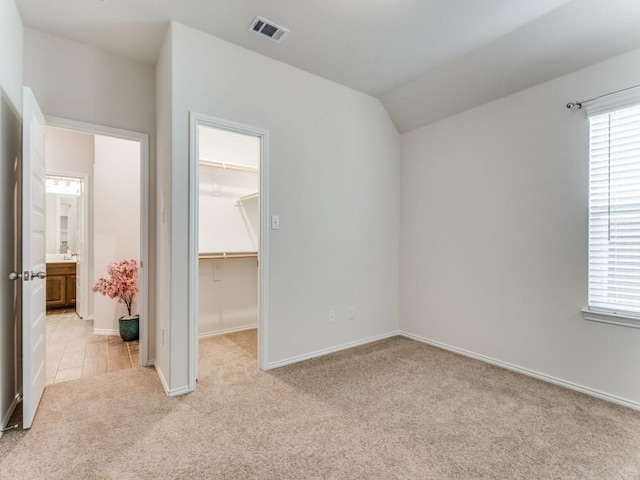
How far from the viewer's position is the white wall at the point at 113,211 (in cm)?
383

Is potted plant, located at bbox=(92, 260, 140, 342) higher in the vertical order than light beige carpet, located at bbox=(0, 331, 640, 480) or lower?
higher

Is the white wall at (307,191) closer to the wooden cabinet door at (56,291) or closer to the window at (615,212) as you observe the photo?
the window at (615,212)

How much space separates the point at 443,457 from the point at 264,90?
2837 mm

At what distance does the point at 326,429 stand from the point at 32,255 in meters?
2.01

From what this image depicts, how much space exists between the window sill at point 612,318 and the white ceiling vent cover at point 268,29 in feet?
9.89

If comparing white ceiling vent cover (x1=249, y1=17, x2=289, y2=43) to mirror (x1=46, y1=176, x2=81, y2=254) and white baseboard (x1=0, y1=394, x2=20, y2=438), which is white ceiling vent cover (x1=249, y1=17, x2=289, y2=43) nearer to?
white baseboard (x1=0, y1=394, x2=20, y2=438)

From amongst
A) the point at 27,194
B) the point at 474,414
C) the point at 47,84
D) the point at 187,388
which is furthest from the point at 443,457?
the point at 47,84

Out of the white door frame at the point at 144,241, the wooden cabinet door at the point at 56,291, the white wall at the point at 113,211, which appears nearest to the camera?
the white door frame at the point at 144,241

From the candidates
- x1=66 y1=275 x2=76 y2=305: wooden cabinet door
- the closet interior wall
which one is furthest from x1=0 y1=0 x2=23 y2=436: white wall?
x1=66 y1=275 x2=76 y2=305: wooden cabinet door

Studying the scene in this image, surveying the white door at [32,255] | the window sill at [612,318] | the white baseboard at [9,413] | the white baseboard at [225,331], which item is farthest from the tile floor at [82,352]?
the window sill at [612,318]

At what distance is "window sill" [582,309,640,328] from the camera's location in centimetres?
215

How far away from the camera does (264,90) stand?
2.76m

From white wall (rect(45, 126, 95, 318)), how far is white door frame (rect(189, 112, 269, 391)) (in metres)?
2.86

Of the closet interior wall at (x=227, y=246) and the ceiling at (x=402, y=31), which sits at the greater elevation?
the ceiling at (x=402, y=31)
